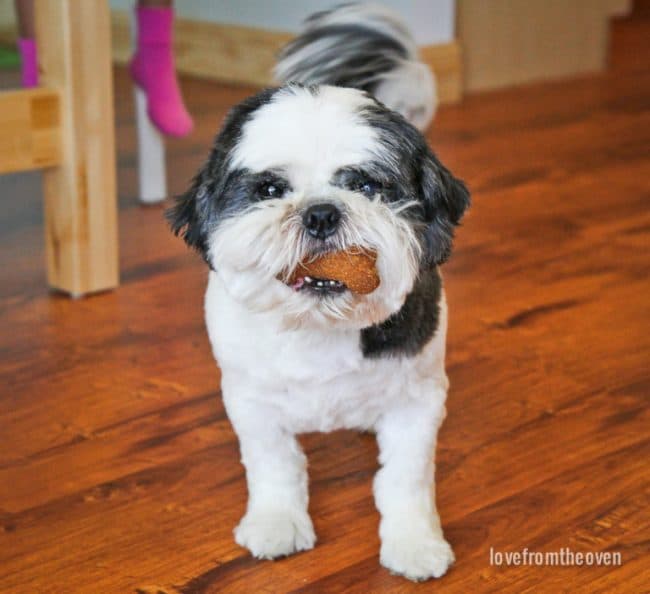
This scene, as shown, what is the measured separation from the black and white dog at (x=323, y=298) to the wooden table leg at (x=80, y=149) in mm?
→ 865

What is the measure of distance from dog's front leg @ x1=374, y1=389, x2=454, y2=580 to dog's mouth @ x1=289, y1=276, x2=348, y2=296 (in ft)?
0.75

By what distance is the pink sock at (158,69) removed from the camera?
8.80 feet

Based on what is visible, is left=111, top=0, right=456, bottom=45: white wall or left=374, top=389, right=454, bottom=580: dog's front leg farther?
left=111, top=0, right=456, bottom=45: white wall

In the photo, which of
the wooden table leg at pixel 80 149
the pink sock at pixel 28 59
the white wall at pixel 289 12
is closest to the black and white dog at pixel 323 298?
the wooden table leg at pixel 80 149

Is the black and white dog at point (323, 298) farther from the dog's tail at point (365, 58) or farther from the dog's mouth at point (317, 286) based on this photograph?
the dog's tail at point (365, 58)

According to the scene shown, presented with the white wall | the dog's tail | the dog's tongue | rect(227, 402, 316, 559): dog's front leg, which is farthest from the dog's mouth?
the white wall

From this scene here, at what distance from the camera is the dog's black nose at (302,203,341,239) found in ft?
3.70

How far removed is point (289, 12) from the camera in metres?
3.98

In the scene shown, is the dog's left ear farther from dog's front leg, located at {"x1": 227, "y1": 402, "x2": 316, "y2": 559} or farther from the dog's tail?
the dog's tail

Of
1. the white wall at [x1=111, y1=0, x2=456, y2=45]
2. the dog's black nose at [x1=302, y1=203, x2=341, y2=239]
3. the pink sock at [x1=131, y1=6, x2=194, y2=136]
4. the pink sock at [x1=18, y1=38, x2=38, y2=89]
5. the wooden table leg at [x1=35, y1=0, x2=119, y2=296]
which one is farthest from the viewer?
the white wall at [x1=111, y1=0, x2=456, y2=45]

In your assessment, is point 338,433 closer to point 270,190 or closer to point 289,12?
point 270,190

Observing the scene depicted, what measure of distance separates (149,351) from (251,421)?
2.16ft

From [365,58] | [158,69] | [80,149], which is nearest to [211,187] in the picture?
[365,58]

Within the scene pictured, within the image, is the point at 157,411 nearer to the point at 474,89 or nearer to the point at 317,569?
the point at 317,569
